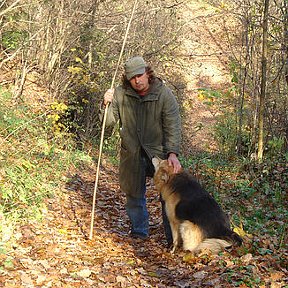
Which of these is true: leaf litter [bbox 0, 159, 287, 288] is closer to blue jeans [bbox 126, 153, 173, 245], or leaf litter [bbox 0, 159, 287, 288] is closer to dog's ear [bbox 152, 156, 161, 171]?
blue jeans [bbox 126, 153, 173, 245]

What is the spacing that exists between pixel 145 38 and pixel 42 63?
10.4ft

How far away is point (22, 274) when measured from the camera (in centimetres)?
420

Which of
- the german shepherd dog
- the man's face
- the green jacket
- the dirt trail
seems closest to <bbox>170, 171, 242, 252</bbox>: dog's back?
the german shepherd dog

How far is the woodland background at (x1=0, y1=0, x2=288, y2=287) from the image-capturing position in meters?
4.72

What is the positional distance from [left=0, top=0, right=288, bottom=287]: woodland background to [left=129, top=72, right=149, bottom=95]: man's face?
6.43 ft

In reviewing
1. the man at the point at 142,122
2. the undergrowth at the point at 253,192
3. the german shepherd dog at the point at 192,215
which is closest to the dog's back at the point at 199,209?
the german shepherd dog at the point at 192,215

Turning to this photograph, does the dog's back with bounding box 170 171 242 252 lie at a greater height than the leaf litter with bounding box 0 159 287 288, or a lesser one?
greater

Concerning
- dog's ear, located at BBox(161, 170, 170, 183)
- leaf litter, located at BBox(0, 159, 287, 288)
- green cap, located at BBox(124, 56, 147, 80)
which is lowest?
leaf litter, located at BBox(0, 159, 287, 288)

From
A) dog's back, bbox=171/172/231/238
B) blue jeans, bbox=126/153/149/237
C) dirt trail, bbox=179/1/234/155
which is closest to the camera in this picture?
dog's back, bbox=171/172/231/238

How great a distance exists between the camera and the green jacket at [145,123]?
18.7ft

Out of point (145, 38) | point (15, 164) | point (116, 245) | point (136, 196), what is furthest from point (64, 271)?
point (145, 38)

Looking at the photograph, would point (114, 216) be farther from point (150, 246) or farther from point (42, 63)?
point (42, 63)

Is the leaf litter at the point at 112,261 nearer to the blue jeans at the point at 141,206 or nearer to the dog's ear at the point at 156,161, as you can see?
the blue jeans at the point at 141,206

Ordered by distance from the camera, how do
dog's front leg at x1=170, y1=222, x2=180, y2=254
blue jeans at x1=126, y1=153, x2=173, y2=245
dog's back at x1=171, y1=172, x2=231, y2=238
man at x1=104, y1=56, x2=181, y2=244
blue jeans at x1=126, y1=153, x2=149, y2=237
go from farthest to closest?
blue jeans at x1=126, y1=153, x2=149, y2=237, blue jeans at x1=126, y1=153, x2=173, y2=245, man at x1=104, y1=56, x2=181, y2=244, dog's front leg at x1=170, y1=222, x2=180, y2=254, dog's back at x1=171, y1=172, x2=231, y2=238
